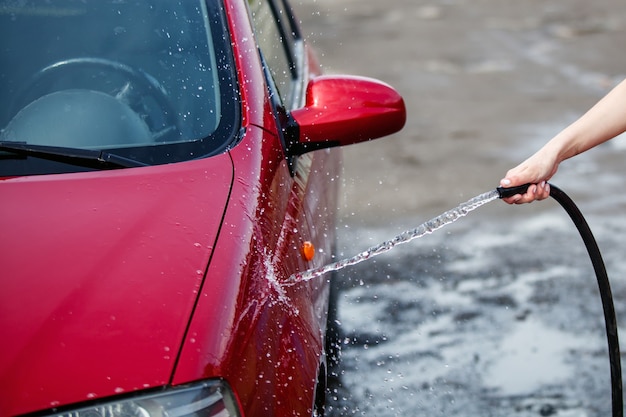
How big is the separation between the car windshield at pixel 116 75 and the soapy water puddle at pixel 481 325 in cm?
145

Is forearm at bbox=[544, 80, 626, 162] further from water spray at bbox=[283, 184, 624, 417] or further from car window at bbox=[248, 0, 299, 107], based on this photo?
car window at bbox=[248, 0, 299, 107]

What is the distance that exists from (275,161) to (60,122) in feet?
2.22

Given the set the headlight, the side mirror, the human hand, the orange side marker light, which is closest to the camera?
the headlight

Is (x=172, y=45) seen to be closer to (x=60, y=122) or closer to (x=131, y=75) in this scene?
(x=131, y=75)

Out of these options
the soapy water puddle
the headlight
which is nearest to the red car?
the headlight

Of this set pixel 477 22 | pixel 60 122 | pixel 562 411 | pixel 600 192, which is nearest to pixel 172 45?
pixel 60 122

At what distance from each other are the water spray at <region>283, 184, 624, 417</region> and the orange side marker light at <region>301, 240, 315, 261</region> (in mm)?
42

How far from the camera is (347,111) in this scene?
3246mm

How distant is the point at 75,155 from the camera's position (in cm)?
280

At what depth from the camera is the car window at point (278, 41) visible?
382 centimetres

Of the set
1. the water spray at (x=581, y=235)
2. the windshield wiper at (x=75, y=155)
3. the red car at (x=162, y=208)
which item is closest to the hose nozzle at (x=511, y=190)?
the water spray at (x=581, y=235)

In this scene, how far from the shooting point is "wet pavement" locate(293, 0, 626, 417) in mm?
4160

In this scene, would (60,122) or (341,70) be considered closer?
(60,122)

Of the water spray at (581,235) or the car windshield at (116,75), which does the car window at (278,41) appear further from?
the water spray at (581,235)
